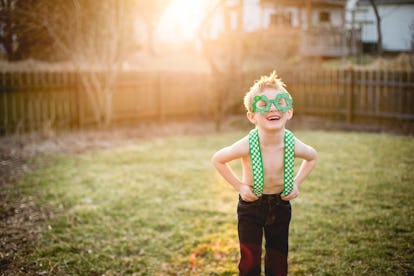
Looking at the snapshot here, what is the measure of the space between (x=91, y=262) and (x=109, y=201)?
1589 millimetres

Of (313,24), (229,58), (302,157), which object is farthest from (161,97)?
(313,24)

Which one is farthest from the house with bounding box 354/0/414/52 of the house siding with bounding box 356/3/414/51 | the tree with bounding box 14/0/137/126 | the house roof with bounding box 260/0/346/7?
the tree with bounding box 14/0/137/126

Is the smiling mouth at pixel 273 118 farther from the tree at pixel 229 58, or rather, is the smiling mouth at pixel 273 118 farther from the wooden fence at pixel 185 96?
the wooden fence at pixel 185 96

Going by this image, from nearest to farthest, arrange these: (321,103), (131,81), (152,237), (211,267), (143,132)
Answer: (211,267)
(152,237)
(143,132)
(131,81)
(321,103)

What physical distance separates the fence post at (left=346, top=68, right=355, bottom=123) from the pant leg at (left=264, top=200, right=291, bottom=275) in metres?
9.71

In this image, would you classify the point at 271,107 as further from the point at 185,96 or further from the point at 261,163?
the point at 185,96

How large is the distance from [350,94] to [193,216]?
8395 mm

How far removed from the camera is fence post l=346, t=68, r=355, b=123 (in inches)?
447

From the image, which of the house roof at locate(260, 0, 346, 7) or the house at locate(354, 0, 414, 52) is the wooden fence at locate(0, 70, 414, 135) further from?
the house roof at locate(260, 0, 346, 7)

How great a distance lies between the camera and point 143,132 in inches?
406

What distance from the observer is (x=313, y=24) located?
28750 mm

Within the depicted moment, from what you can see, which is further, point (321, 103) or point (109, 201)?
point (321, 103)

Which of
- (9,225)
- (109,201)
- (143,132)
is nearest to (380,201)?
(109,201)

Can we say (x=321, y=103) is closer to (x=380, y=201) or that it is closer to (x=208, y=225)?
(x=380, y=201)
